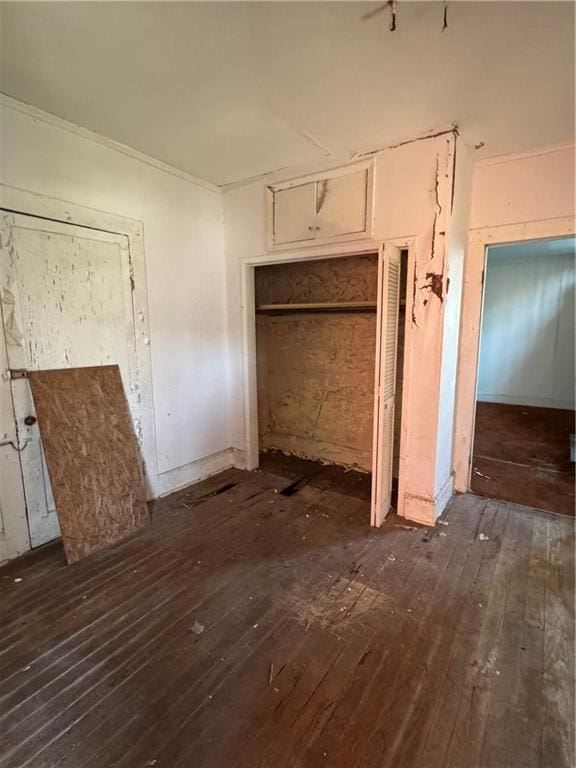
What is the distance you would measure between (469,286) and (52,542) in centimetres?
345

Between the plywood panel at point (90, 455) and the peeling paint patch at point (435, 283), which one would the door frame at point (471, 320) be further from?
the plywood panel at point (90, 455)

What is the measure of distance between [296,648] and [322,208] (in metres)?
2.72

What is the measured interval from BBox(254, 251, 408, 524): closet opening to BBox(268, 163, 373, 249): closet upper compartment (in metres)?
0.33

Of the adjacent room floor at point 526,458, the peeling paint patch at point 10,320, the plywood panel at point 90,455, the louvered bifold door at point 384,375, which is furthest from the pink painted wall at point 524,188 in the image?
the peeling paint patch at point 10,320

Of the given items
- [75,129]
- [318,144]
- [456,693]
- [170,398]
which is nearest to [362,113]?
[318,144]

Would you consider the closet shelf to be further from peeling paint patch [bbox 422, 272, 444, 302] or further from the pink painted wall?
the pink painted wall

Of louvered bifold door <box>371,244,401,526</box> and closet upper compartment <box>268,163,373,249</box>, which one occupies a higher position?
closet upper compartment <box>268,163,373,249</box>

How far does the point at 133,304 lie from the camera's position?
264cm

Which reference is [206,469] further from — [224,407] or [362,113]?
[362,113]

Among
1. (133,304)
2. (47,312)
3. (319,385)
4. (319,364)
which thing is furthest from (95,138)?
(319,385)

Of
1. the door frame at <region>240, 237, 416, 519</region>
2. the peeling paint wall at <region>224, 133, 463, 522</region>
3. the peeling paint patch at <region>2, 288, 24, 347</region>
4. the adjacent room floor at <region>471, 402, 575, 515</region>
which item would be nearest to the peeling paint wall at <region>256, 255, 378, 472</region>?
the door frame at <region>240, 237, 416, 519</region>

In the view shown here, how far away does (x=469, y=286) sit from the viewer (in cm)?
279

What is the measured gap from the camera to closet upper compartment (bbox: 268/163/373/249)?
8.37 ft

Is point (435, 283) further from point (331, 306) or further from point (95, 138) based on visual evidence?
point (95, 138)
